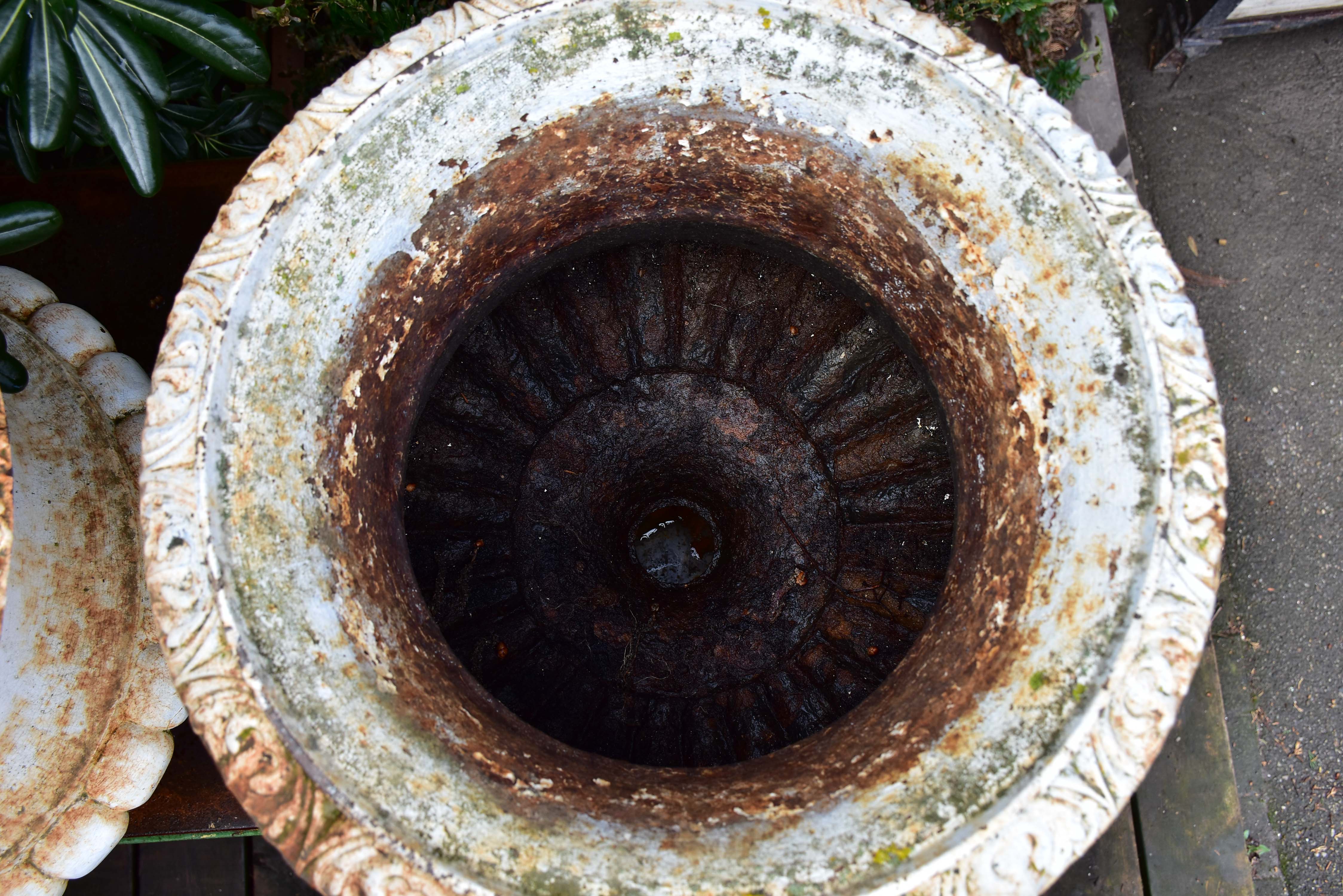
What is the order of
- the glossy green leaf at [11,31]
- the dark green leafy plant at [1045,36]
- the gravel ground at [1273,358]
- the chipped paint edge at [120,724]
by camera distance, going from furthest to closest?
the gravel ground at [1273,358]
the dark green leafy plant at [1045,36]
the chipped paint edge at [120,724]
the glossy green leaf at [11,31]

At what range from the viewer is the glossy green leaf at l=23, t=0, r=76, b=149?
1.94 m

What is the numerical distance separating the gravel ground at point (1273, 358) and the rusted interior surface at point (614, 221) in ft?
4.66

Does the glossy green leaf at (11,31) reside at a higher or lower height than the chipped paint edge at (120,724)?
higher

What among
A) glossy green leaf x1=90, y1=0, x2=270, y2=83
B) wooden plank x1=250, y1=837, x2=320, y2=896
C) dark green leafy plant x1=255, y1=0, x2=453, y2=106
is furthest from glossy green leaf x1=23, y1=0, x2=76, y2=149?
wooden plank x1=250, y1=837, x2=320, y2=896

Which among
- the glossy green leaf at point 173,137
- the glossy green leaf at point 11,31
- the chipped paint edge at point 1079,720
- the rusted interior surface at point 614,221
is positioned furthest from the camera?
the glossy green leaf at point 173,137

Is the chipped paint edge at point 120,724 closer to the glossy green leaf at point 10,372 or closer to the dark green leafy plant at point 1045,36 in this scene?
the glossy green leaf at point 10,372

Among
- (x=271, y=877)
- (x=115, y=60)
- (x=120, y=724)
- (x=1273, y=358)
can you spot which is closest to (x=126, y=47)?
(x=115, y=60)

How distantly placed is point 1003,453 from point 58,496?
2447 mm

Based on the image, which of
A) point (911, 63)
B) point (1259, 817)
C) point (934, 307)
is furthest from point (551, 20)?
point (1259, 817)

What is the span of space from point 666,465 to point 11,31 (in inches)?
81.1

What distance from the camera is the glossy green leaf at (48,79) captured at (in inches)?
76.2

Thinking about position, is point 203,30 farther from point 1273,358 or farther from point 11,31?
point 1273,358

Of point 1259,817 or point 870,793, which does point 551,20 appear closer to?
point 870,793

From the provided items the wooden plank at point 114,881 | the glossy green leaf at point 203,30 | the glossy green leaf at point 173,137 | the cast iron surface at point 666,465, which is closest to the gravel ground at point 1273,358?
the cast iron surface at point 666,465
